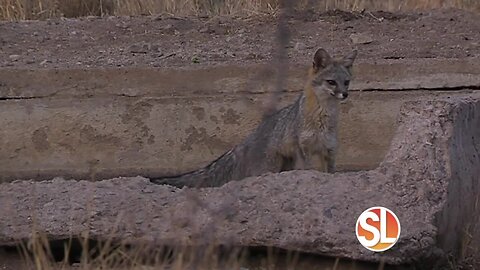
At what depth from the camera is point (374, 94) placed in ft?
30.4

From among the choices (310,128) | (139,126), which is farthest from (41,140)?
(310,128)

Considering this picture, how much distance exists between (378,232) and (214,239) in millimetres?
966

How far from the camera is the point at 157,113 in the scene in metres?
9.36

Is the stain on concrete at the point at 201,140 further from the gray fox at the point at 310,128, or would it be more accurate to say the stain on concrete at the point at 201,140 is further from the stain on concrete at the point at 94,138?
the gray fox at the point at 310,128

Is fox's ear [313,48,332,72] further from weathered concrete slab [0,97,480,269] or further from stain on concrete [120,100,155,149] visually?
weathered concrete slab [0,97,480,269]

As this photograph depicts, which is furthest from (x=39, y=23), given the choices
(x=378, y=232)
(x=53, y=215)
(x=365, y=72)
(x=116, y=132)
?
(x=378, y=232)

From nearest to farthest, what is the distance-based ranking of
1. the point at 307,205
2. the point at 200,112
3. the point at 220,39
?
the point at 307,205 < the point at 200,112 < the point at 220,39

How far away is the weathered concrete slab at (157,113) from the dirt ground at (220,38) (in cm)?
32

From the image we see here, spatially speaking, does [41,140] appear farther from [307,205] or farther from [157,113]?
[307,205]

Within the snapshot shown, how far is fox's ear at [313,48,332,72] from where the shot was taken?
330 inches

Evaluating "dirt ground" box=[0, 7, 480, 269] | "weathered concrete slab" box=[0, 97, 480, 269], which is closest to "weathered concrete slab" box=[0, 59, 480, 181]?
"dirt ground" box=[0, 7, 480, 269]

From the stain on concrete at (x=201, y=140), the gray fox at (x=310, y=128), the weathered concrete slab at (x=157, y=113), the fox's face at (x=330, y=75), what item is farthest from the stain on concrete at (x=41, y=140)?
the fox's face at (x=330, y=75)

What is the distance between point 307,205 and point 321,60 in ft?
8.05

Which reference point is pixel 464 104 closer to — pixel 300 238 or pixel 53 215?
pixel 300 238
